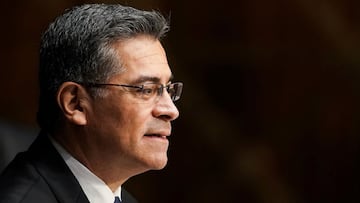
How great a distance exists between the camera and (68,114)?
2.02m

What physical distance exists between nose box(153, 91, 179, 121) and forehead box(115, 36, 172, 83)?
38 mm

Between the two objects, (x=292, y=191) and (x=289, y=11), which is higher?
(x=289, y=11)

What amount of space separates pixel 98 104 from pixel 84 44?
133 millimetres

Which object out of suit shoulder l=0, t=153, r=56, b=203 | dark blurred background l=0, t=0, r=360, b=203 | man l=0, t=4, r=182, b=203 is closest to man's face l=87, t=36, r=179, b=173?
man l=0, t=4, r=182, b=203

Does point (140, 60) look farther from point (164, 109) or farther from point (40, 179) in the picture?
point (40, 179)

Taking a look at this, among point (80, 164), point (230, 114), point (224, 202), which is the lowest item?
point (224, 202)

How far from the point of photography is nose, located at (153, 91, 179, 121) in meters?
2.05

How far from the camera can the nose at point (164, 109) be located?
2.05m

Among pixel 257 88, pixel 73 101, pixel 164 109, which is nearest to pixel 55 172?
pixel 73 101

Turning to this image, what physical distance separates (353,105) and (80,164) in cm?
201

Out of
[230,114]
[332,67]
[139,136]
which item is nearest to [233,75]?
[230,114]

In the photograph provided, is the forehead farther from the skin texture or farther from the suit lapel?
the suit lapel

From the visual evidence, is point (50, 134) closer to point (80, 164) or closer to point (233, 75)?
point (80, 164)

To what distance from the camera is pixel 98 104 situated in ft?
6.64
